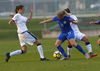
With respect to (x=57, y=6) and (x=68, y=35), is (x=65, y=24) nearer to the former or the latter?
(x=68, y=35)

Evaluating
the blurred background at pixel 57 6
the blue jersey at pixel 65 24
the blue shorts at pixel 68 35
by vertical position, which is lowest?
the blurred background at pixel 57 6

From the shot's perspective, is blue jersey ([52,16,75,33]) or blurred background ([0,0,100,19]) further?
blurred background ([0,0,100,19])

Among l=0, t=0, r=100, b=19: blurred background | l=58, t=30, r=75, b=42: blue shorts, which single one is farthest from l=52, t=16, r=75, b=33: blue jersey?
l=0, t=0, r=100, b=19: blurred background

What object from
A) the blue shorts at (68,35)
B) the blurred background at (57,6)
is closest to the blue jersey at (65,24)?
the blue shorts at (68,35)

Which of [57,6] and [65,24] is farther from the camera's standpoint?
[57,6]

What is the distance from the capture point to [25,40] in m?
12.3

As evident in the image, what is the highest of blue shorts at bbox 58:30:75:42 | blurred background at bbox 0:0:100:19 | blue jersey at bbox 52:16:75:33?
blue jersey at bbox 52:16:75:33

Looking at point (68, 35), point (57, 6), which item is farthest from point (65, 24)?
point (57, 6)

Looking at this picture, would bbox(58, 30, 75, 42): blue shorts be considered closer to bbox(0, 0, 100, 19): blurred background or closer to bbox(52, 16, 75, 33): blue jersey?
bbox(52, 16, 75, 33): blue jersey

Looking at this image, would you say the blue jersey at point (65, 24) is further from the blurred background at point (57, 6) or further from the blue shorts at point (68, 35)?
the blurred background at point (57, 6)

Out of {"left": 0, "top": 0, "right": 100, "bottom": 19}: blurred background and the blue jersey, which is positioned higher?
the blue jersey

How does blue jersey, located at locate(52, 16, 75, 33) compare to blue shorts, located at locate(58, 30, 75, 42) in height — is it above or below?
above

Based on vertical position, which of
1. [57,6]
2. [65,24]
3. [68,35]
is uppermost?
[65,24]

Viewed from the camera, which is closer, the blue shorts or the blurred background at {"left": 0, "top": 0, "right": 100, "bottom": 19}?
the blue shorts
